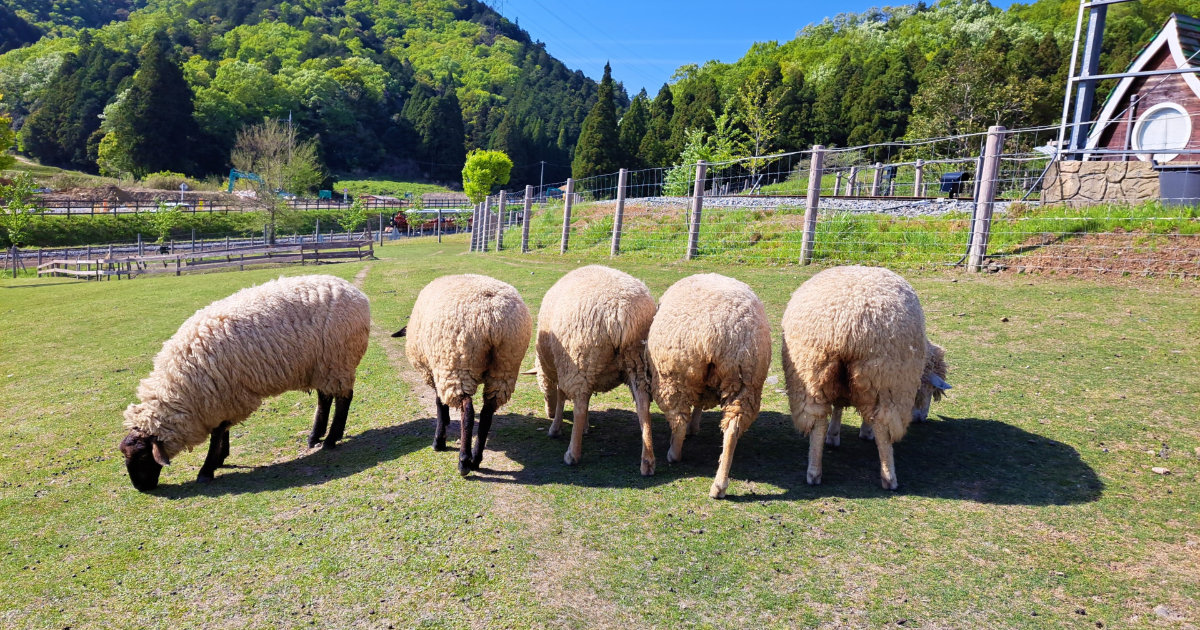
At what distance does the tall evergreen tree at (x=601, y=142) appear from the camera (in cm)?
6538

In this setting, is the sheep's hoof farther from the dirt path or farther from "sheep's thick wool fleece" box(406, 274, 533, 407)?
"sheep's thick wool fleece" box(406, 274, 533, 407)

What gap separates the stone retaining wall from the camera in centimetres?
1156

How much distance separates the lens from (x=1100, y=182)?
1180cm

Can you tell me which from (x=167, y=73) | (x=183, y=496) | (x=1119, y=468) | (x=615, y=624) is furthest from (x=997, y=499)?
(x=167, y=73)

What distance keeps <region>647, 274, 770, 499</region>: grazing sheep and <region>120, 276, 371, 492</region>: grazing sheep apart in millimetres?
3332

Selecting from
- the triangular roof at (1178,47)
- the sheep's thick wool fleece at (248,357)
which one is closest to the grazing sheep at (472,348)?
the sheep's thick wool fleece at (248,357)

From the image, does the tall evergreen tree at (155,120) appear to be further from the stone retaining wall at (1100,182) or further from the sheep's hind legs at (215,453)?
the stone retaining wall at (1100,182)

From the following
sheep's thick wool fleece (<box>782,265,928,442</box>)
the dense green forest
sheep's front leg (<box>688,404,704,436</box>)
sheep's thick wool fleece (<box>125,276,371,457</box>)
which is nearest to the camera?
sheep's thick wool fleece (<box>782,265,928,442</box>)

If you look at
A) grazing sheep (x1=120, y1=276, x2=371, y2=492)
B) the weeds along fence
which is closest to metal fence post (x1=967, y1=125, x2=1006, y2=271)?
the weeds along fence

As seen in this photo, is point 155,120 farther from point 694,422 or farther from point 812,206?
point 694,422

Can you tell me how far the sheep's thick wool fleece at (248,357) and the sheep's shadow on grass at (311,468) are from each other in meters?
0.40

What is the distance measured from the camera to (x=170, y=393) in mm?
5531

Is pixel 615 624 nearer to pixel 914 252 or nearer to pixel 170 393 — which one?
pixel 170 393

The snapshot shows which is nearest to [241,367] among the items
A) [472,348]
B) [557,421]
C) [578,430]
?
[472,348]
